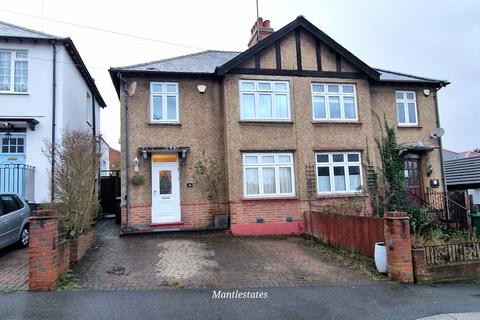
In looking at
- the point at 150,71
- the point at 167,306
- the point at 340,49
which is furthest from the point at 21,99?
the point at 340,49

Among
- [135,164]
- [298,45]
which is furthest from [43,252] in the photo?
[298,45]

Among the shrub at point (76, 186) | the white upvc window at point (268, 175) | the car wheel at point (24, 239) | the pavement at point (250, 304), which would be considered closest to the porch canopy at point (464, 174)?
the white upvc window at point (268, 175)

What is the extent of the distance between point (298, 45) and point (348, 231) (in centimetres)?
745

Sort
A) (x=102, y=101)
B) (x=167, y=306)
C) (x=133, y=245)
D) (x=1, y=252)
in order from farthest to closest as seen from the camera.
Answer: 1. (x=102, y=101)
2. (x=133, y=245)
3. (x=1, y=252)
4. (x=167, y=306)

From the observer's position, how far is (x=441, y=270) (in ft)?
24.6

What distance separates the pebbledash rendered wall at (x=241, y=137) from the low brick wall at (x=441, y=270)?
A: 17.5 feet

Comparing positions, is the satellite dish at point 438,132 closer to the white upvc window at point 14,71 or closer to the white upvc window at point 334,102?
the white upvc window at point 334,102

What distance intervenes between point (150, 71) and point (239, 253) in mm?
7087

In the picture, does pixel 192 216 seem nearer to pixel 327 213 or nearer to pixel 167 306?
pixel 327 213

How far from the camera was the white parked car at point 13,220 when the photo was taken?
851 centimetres

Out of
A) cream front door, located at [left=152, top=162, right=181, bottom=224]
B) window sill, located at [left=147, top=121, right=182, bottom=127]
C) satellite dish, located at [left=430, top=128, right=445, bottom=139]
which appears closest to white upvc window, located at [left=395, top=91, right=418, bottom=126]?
satellite dish, located at [left=430, top=128, right=445, bottom=139]

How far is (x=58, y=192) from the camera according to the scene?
9031mm

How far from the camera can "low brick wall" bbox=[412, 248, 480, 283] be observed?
7383 mm

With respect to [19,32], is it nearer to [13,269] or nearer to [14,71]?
[14,71]
